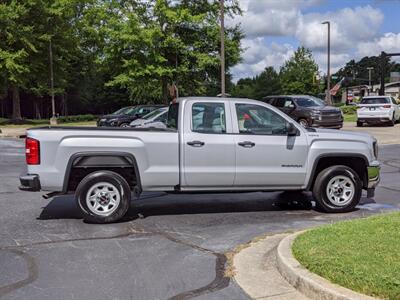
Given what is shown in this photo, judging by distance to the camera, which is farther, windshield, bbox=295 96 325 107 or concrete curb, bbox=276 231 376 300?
windshield, bbox=295 96 325 107

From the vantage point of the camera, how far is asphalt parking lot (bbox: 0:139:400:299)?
4957mm

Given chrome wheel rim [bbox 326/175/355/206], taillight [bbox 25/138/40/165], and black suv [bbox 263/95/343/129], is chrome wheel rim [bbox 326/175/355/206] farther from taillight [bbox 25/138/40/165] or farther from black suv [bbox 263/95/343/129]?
black suv [bbox 263/95/343/129]

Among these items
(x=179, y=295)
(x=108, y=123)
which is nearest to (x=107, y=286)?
(x=179, y=295)

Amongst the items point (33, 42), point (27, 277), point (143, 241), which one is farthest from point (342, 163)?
point (33, 42)

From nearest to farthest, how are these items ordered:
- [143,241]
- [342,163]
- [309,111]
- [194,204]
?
1. [143,241]
2. [342,163]
3. [194,204]
4. [309,111]

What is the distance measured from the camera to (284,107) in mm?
25594

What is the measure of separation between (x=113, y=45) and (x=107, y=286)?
3639 centimetres

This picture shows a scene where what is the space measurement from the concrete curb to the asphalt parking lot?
49 cm

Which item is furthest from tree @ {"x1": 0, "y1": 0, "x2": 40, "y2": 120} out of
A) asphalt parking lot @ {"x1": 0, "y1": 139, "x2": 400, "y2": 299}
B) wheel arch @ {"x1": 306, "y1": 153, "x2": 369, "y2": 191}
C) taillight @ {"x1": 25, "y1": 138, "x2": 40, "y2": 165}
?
wheel arch @ {"x1": 306, "y1": 153, "x2": 369, "y2": 191}

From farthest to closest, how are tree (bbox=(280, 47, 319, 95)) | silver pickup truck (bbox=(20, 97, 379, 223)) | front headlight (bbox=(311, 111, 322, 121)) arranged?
tree (bbox=(280, 47, 319, 95))
front headlight (bbox=(311, 111, 322, 121))
silver pickup truck (bbox=(20, 97, 379, 223))

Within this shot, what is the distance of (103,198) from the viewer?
769cm

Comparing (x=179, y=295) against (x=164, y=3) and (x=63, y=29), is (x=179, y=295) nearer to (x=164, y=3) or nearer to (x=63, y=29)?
(x=164, y=3)

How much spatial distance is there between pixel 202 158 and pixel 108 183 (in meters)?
1.41

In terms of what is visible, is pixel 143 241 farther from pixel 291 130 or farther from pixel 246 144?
pixel 291 130
